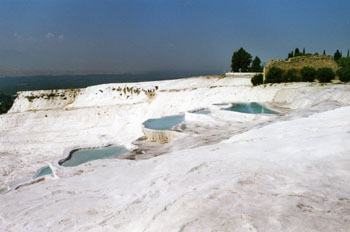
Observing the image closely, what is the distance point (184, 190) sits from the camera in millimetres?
3793

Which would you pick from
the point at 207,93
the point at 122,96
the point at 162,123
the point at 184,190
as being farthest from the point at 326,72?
the point at 122,96

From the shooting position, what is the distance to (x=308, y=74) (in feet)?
72.0

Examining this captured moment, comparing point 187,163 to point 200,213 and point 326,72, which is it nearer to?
point 200,213

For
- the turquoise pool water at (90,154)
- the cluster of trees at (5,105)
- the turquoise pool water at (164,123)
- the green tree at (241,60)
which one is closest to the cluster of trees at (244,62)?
the green tree at (241,60)

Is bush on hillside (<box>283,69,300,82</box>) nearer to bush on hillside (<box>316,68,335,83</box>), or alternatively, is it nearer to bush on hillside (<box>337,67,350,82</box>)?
bush on hillside (<box>316,68,335,83</box>)

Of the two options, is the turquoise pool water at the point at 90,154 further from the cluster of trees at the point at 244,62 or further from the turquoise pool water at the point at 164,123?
the cluster of trees at the point at 244,62

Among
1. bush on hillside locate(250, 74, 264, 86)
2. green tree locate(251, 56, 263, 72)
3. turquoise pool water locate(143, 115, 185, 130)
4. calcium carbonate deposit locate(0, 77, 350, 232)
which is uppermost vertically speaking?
green tree locate(251, 56, 263, 72)

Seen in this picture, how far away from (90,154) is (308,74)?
1917 centimetres

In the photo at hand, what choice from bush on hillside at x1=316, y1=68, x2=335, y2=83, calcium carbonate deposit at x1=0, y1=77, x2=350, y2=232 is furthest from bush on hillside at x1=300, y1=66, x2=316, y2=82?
calcium carbonate deposit at x1=0, y1=77, x2=350, y2=232

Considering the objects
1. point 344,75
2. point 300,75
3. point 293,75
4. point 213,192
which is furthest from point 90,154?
point 344,75

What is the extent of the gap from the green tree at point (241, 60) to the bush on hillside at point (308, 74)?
15.9 metres

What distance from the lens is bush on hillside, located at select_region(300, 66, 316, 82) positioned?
21.8 metres

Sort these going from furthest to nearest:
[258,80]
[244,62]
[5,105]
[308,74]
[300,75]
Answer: [5,105] < [244,62] < [258,80] < [300,75] < [308,74]

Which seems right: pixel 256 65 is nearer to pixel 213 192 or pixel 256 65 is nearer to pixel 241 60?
pixel 241 60
